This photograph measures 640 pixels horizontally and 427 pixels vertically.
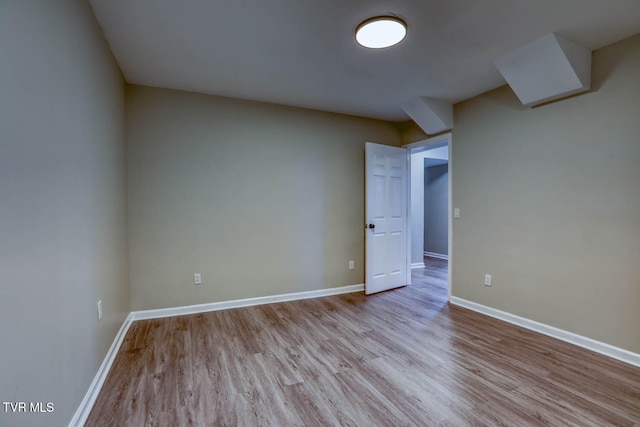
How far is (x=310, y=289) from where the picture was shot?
3824 mm

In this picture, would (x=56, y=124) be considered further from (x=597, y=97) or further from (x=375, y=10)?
(x=597, y=97)

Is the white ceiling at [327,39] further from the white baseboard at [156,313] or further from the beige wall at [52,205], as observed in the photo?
the white baseboard at [156,313]

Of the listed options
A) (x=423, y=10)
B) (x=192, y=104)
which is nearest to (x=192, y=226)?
(x=192, y=104)

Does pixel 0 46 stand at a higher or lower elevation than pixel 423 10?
lower

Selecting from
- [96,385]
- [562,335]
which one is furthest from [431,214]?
[96,385]

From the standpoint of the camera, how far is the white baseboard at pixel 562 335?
2.21 m

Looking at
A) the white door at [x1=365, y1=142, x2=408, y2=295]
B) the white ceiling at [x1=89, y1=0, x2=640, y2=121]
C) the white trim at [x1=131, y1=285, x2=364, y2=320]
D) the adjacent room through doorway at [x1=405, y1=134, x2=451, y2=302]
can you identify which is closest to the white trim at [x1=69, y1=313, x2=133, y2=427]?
the white trim at [x1=131, y1=285, x2=364, y2=320]

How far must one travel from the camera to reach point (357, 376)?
6.70 feet

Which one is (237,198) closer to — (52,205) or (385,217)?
(385,217)

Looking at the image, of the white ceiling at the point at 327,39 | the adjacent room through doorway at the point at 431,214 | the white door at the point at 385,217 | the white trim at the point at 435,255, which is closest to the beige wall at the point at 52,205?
the white ceiling at the point at 327,39

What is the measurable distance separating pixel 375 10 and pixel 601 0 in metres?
1.40

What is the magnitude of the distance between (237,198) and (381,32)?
2249mm

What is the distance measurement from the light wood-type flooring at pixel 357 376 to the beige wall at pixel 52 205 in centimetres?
47

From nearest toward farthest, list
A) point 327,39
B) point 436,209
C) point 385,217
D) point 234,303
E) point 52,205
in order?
1. point 52,205
2. point 327,39
3. point 234,303
4. point 385,217
5. point 436,209
